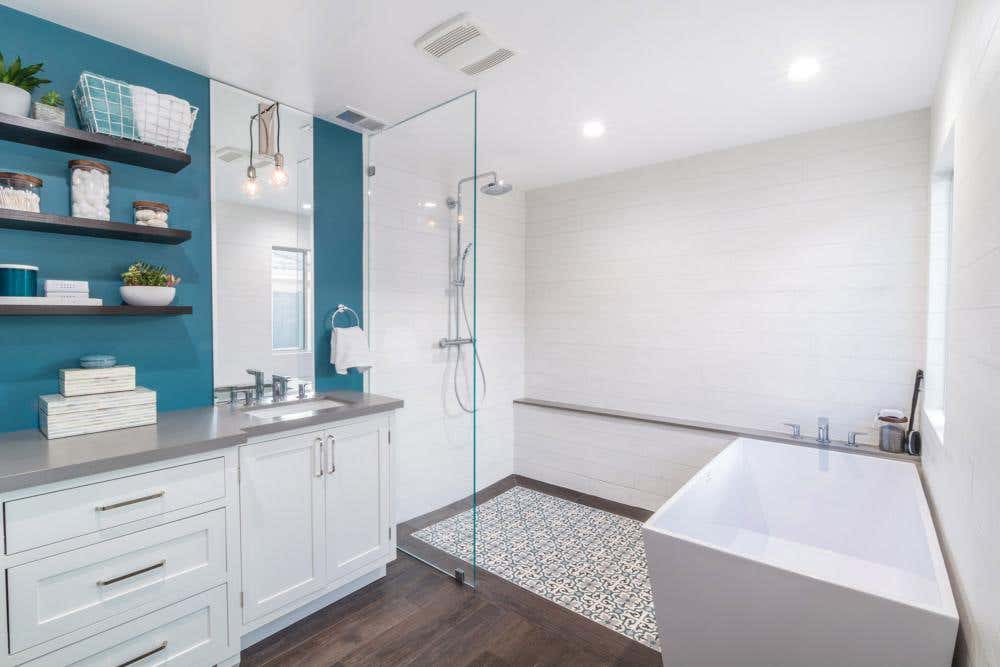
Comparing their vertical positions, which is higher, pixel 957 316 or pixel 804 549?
pixel 957 316

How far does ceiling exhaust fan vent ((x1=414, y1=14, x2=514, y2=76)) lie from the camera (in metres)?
1.96

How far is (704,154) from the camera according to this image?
134 inches

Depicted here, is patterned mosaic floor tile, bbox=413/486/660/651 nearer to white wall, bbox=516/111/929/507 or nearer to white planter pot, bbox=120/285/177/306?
white wall, bbox=516/111/929/507

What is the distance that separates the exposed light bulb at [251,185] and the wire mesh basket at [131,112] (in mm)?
405

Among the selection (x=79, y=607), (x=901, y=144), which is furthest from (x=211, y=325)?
(x=901, y=144)

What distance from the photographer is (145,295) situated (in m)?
2.05

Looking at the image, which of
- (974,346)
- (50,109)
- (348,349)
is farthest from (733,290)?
(50,109)

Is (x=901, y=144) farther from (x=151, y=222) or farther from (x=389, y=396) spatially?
(x=151, y=222)

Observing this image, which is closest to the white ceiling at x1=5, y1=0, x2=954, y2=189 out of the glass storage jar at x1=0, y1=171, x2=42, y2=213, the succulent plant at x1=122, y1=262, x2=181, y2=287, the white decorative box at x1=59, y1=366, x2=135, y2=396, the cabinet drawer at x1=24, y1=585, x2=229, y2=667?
the glass storage jar at x1=0, y1=171, x2=42, y2=213

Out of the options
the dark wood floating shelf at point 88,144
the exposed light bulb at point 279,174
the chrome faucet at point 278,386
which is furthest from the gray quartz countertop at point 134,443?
the exposed light bulb at point 279,174

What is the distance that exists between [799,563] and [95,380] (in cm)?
342

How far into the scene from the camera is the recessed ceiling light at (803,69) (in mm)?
2191

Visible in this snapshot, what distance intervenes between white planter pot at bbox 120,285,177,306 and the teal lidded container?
0.29 metres

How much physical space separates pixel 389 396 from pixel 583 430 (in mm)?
1783
